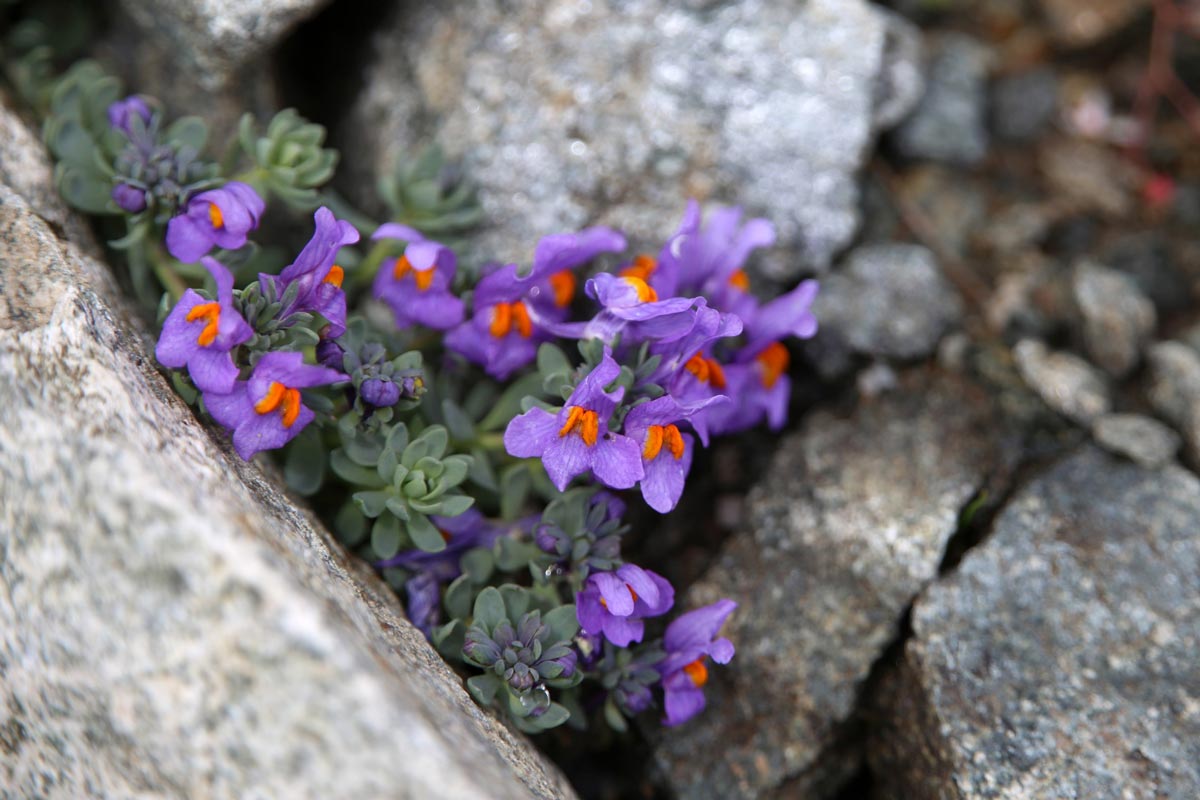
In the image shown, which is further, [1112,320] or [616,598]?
[1112,320]

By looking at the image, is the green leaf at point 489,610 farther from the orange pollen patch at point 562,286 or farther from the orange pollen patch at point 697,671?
the orange pollen patch at point 562,286

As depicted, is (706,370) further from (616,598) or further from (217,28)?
(217,28)

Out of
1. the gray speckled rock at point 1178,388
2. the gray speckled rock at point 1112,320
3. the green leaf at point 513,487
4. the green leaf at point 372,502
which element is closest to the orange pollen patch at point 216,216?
the green leaf at point 372,502

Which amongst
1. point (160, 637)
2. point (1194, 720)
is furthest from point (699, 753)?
point (160, 637)

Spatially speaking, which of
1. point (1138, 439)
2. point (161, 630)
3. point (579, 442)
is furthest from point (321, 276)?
point (1138, 439)

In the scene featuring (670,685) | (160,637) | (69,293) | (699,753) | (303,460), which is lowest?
(699,753)

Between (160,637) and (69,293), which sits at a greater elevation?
(69,293)

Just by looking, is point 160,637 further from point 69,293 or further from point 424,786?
point 69,293

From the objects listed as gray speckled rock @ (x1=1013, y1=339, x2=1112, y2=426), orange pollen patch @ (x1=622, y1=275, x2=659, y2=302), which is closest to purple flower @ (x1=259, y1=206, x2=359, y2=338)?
orange pollen patch @ (x1=622, y1=275, x2=659, y2=302)

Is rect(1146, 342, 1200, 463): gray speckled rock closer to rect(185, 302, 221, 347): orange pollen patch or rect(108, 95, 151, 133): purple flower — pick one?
rect(185, 302, 221, 347): orange pollen patch
